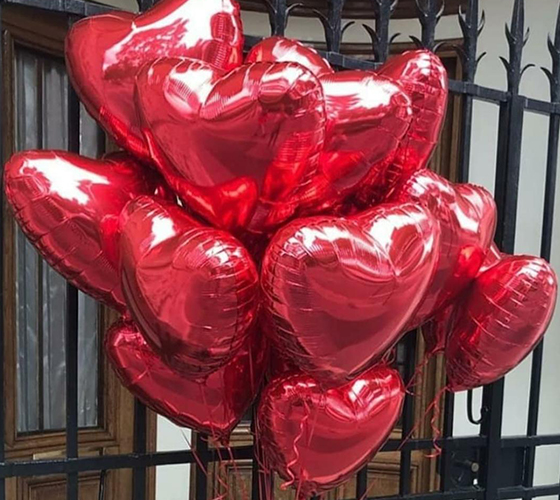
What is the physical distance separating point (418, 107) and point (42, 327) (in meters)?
1.34

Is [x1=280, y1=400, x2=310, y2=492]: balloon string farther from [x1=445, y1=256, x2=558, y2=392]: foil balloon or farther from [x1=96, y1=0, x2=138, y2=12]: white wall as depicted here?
[x1=96, y1=0, x2=138, y2=12]: white wall

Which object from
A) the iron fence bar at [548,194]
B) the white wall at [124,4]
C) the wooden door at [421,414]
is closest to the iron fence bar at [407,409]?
the iron fence bar at [548,194]

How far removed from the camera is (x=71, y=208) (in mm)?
715

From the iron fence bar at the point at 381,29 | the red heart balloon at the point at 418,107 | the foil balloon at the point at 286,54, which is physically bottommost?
the red heart balloon at the point at 418,107

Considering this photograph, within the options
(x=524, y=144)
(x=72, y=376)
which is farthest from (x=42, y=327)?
(x=524, y=144)

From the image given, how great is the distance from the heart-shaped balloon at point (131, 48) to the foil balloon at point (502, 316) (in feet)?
1.51

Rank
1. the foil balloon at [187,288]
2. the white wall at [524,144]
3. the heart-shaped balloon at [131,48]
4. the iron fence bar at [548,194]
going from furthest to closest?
1. the white wall at [524,144]
2. the iron fence bar at [548,194]
3. the heart-shaped balloon at [131,48]
4. the foil balloon at [187,288]

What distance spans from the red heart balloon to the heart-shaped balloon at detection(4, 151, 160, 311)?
1.09ft

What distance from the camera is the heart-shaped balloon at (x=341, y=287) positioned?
62 cm

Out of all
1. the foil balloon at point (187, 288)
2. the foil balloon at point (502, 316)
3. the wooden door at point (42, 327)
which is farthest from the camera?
the wooden door at point (42, 327)

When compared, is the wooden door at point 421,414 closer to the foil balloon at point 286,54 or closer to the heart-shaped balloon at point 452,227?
the heart-shaped balloon at point 452,227

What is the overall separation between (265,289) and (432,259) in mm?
195

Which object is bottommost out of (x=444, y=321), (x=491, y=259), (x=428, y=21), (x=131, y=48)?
(x=444, y=321)

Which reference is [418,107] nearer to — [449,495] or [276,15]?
[276,15]
